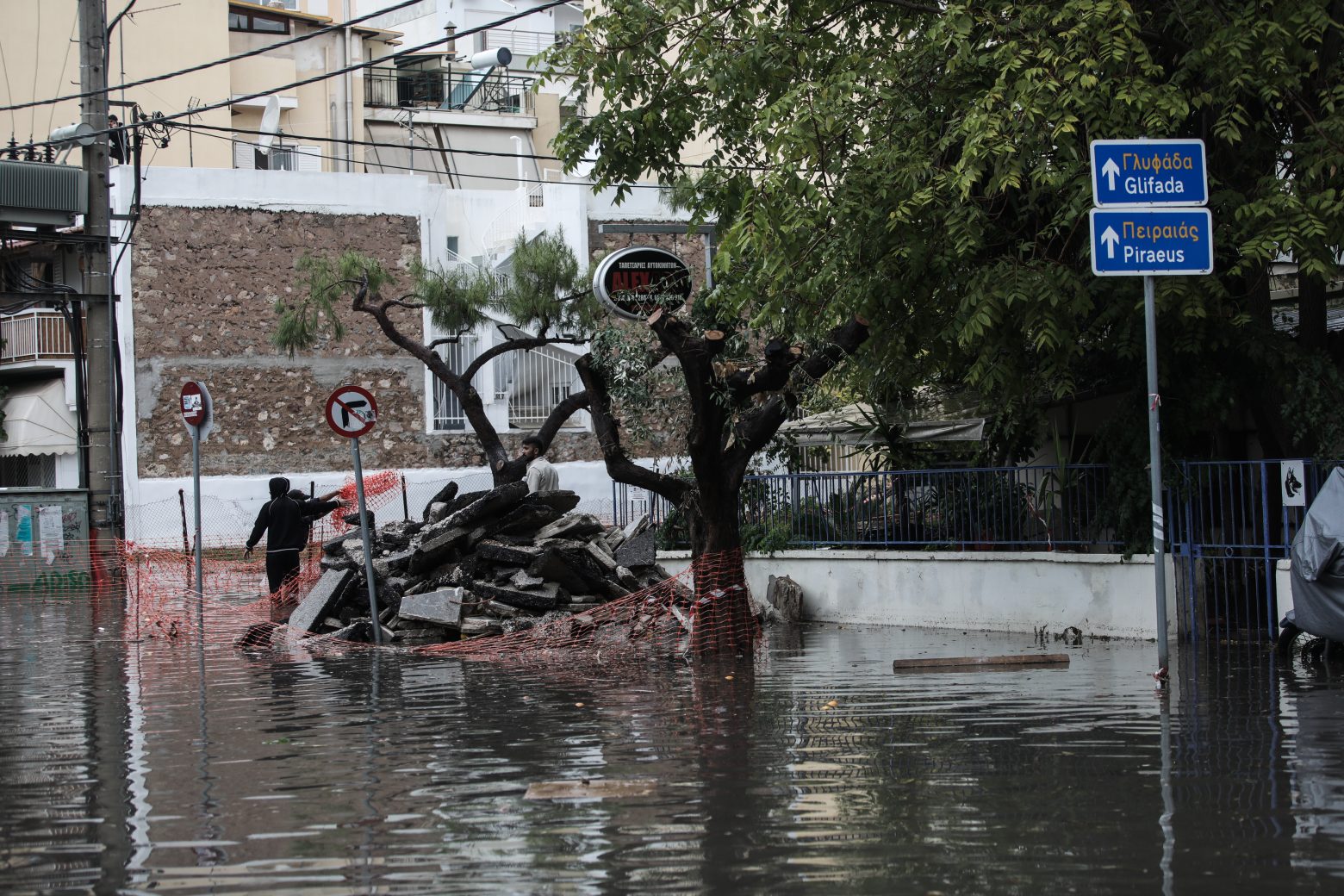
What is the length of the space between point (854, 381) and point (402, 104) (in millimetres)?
32251

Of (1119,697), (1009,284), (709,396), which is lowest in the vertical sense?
(1119,697)

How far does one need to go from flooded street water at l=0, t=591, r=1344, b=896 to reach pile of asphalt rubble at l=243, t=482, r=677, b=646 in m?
3.37

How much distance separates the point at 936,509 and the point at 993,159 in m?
5.50

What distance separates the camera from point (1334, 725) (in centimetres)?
910

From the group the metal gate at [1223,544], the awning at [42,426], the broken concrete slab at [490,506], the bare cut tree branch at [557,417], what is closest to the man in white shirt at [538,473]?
the bare cut tree branch at [557,417]

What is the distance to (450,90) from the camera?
46625mm

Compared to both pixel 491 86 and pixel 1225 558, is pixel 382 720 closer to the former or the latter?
pixel 1225 558

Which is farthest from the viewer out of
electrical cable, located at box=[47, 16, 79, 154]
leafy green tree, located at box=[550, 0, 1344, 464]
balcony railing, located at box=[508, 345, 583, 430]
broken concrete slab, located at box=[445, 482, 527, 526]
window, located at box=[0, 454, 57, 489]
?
electrical cable, located at box=[47, 16, 79, 154]

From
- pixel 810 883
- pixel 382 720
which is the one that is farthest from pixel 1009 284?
pixel 810 883

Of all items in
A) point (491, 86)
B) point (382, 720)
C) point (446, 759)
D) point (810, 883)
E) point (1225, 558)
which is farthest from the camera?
point (491, 86)

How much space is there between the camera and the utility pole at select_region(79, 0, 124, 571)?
73.1 ft

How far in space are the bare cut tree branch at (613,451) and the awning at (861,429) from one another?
5.38 metres

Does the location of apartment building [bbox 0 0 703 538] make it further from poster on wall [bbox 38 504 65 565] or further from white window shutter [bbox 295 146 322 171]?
poster on wall [bbox 38 504 65 565]

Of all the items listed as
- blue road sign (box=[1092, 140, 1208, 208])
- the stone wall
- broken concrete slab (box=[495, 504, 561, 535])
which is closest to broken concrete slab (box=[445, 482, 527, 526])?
broken concrete slab (box=[495, 504, 561, 535])
